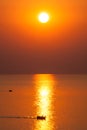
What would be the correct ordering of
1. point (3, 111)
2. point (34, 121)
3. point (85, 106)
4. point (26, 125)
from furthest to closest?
point (85, 106) < point (3, 111) < point (34, 121) < point (26, 125)

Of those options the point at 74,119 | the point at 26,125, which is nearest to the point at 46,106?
the point at 74,119

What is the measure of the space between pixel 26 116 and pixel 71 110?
1236cm

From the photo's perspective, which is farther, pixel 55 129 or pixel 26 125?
pixel 26 125

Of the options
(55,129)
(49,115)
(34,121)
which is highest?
(49,115)

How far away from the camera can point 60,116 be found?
64.4 meters

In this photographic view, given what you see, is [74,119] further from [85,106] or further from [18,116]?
[85,106]

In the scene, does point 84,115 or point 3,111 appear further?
point 3,111

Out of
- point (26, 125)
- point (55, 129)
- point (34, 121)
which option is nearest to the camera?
point (55, 129)

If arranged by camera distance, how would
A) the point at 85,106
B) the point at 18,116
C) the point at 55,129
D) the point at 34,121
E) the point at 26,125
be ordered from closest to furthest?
the point at 55,129 < the point at 26,125 < the point at 34,121 < the point at 18,116 < the point at 85,106

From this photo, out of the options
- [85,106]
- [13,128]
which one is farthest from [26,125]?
[85,106]

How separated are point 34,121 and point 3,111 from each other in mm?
14611

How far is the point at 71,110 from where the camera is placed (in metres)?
72.7

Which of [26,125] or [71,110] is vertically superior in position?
[71,110]

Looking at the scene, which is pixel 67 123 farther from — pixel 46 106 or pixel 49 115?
pixel 46 106
